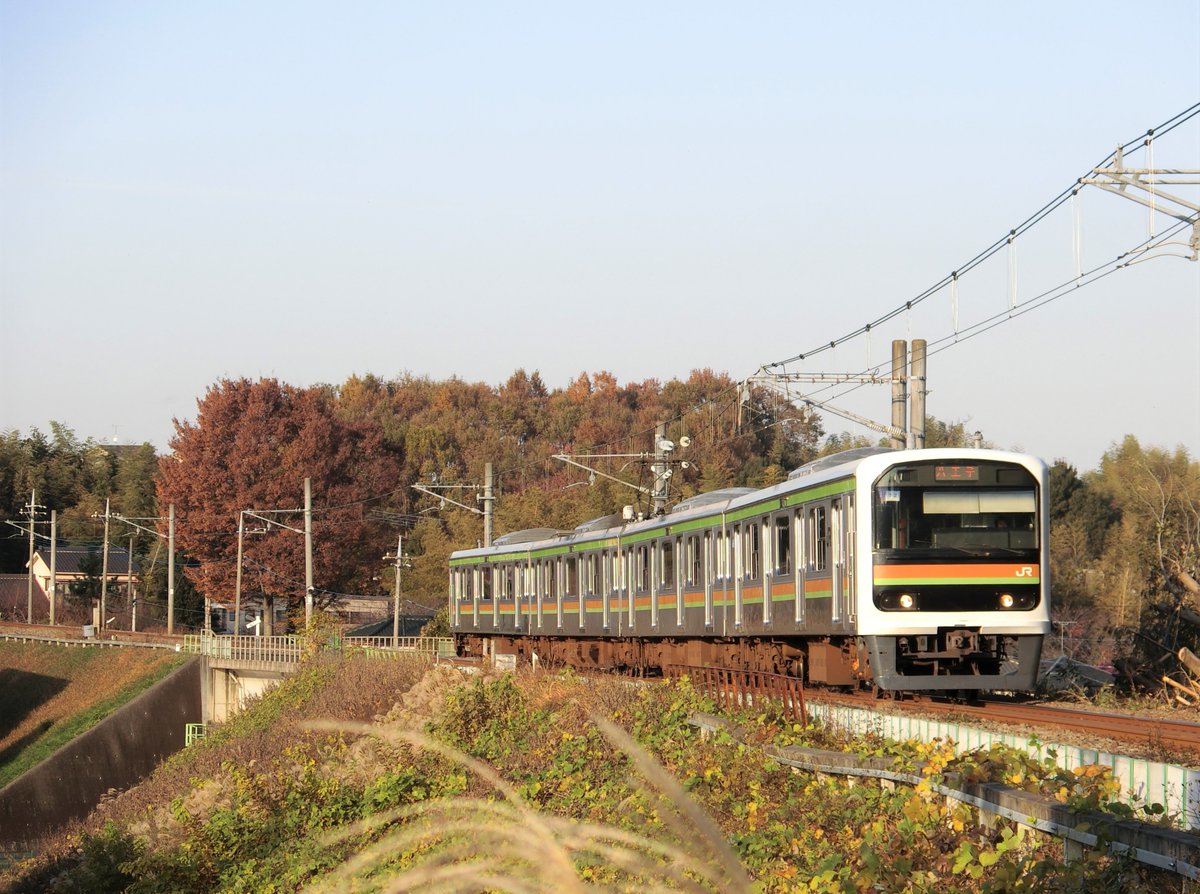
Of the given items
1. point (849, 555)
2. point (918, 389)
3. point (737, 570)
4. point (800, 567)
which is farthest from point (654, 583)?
point (849, 555)

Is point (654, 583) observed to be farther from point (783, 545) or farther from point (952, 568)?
point (952, 568)

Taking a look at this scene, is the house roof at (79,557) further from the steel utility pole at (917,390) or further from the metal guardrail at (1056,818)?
the metal guardrail at (1056,818)

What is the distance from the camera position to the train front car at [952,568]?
1603cm

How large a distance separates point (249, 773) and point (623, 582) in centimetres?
761

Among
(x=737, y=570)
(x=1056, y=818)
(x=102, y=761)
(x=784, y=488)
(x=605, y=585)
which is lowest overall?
(x=102, y=761)

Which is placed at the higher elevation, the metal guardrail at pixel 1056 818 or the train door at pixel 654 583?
the train door at pixel 654 583

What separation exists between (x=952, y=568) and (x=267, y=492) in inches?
2112

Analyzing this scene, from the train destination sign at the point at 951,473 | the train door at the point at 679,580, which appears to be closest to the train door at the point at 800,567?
the train destination sign at the point at 951,473

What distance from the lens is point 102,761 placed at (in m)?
48.8

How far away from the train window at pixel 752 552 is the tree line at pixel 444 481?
24316mm

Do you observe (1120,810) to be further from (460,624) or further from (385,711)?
(460,624)

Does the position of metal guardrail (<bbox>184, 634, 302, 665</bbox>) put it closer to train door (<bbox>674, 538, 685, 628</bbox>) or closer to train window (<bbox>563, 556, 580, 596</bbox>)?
train window (<bbox>563, 556, 580, 596</bbox>)

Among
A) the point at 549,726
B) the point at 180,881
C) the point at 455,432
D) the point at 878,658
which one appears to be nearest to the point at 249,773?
the point at 180,881

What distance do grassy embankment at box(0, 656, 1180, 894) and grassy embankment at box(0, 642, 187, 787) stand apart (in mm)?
20443
